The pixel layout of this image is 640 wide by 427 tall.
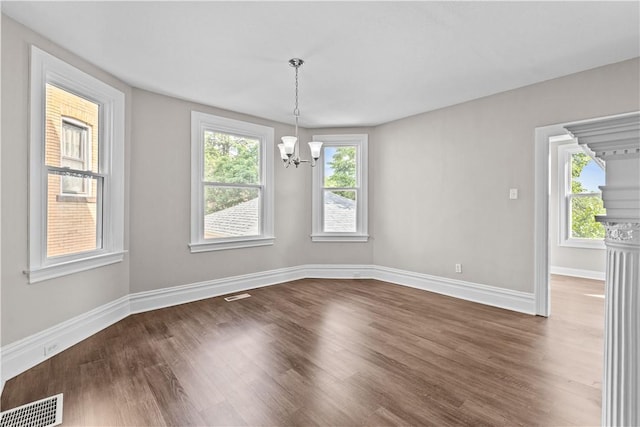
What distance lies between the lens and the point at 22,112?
2.32m

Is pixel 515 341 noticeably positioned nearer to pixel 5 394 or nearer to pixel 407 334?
pixel 407 334

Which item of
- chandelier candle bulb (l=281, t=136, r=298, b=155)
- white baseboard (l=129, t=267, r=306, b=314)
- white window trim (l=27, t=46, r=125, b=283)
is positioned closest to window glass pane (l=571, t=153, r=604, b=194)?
white baseboard (l=129, t=267, r=306, b=314)

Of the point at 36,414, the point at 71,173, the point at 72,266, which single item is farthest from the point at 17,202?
the point at 36,414

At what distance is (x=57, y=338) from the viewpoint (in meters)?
2.60

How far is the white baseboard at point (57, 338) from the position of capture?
2236mm

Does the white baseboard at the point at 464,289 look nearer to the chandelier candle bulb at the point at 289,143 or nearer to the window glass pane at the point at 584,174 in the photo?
the chandelier candle bulb at the point at 289,143

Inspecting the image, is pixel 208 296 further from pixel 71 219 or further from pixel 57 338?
pixel 71 219

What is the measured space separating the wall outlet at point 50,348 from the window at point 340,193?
3.52m

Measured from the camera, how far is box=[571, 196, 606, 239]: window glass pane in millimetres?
5262

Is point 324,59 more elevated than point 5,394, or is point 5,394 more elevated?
point 324,59

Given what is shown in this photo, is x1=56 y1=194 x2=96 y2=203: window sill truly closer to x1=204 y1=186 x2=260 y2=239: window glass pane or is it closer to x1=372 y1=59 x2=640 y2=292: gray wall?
x1=204 y1=186 x2=260 y2=239: window glass pane

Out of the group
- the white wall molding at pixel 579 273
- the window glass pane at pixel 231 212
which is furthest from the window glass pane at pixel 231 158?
the white wall molding at pixel 579 273

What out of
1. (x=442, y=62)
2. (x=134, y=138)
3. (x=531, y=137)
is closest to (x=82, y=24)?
(x=134, y=138)

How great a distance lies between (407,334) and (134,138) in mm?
3706
